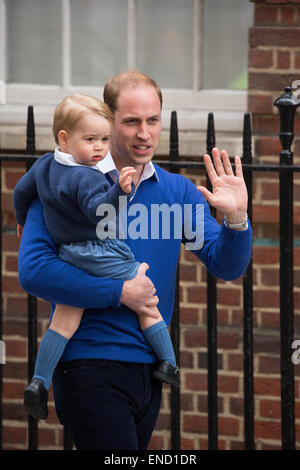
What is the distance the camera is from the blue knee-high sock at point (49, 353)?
8.90 ft

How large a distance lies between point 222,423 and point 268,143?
1.44 meters

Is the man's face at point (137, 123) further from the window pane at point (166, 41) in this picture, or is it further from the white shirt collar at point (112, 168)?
the window pane at point (166, 41)

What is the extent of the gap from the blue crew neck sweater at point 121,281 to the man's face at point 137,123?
167 mm

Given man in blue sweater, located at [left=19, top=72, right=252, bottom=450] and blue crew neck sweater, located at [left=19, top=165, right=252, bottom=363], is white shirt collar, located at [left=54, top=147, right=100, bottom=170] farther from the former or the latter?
blue crew neck sweater, located at [left=19, top=165, right=252, bottom=363]

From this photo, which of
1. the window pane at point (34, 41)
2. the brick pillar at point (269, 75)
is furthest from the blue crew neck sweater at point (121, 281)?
the window pane at point (34, 41)

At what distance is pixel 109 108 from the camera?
2.64 meters

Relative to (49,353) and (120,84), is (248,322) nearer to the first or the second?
(49,353)

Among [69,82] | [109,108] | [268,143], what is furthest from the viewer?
[69,82]

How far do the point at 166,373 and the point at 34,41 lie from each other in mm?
2560

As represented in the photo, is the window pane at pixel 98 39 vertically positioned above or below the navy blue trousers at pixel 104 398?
above

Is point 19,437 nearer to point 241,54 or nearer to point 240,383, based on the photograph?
point 240,383

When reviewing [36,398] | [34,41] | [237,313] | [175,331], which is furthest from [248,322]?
[34,41]

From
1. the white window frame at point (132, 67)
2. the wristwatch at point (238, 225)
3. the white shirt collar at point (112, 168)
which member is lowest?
the wristwatch at point (238, 225)

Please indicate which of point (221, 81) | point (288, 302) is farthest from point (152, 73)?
point (288, 302)
